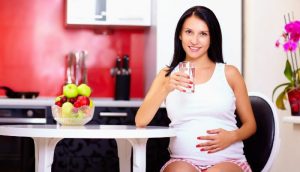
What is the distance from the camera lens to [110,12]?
396cm

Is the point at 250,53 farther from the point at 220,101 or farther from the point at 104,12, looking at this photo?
the point at 220,101

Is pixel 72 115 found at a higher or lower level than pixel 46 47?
lower

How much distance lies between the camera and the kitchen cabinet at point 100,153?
369 centimetres

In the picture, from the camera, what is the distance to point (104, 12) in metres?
3.96

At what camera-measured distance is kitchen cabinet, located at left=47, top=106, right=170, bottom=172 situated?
3.69 meters

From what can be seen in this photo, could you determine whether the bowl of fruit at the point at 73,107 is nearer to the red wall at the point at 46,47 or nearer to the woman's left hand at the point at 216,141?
the woman's left hand at the point at 216,141

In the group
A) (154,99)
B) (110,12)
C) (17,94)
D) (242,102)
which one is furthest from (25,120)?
(242,102)

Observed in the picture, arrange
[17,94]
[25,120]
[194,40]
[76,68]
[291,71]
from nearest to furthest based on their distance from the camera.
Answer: [194,40] → [291,71] → [25,120] → [17,94] → [76,68]

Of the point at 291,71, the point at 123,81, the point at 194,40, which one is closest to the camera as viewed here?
the point at 194,40

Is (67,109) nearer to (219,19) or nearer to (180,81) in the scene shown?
(180,81)

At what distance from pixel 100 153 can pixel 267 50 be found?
1.38 metres

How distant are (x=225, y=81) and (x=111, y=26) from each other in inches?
82.2

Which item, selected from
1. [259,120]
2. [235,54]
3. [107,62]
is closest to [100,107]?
[107,62]

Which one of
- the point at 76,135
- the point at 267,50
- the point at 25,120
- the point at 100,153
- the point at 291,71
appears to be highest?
the point at 267,50
